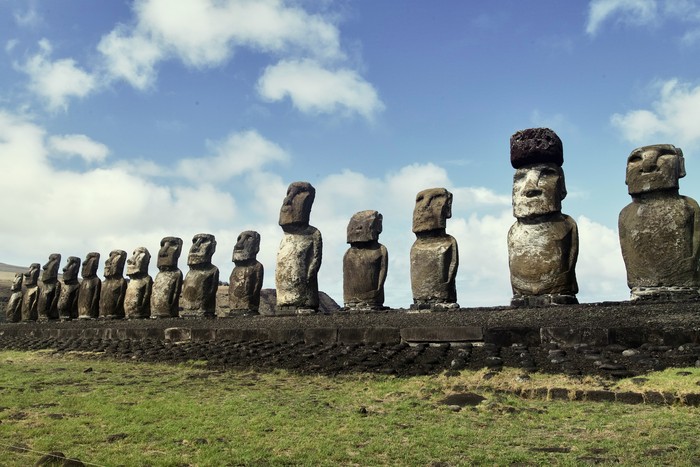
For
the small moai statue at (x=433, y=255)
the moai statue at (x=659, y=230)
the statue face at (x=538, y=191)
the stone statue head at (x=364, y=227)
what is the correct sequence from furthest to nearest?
the stone statue head at (x=364, y=227) → the small moai statue at (x=433, y=255) → the statue face at (x=538, y=191) → the moai statue at (x=659, y=230)

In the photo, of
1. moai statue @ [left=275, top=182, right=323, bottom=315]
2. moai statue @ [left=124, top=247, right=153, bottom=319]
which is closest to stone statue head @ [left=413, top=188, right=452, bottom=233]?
Result: moai statue @ [left=275, top=182, right=323, bottom=315]

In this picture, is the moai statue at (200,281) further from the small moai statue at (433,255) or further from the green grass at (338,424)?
the green grass at (338,424)

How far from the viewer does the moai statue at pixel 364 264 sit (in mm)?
12812

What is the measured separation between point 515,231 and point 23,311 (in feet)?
66.5

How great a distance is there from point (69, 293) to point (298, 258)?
1115 cm

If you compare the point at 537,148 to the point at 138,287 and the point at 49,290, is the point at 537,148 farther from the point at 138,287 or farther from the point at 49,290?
the point at 49,290

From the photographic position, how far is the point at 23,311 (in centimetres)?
2344

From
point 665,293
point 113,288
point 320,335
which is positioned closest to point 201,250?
point 113,288

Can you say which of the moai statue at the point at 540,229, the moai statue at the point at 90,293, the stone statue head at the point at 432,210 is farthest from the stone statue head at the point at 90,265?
the moai statue at the point at 540,229

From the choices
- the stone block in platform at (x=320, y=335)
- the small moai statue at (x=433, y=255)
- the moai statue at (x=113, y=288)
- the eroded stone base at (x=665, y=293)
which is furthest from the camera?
the moai statue at (x=113, y=288)

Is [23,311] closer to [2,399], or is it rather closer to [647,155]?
[2,399]

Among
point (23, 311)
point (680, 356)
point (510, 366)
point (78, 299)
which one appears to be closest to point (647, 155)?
point (680, 356)

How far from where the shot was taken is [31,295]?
925 inches

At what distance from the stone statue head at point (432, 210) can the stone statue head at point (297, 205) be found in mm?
A: 3394
